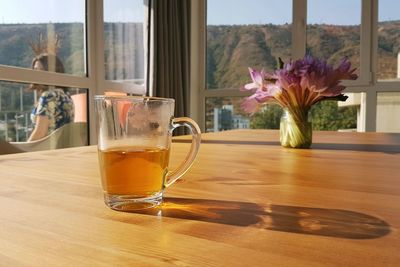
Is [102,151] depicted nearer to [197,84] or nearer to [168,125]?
[168,125]

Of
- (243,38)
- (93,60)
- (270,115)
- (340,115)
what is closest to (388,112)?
(340,115)

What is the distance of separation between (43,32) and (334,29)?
2.61m

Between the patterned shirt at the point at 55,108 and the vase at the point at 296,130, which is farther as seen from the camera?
the patterned shirt at the point at 55,108

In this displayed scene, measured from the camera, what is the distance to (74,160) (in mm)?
845

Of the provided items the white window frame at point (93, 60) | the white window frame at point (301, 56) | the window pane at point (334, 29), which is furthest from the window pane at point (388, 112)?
the white window frame at point (93, 60)

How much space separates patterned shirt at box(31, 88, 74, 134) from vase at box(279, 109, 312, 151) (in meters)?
2.02

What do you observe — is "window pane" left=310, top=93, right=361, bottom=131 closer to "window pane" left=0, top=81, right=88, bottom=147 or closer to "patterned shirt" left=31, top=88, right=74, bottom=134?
"patterned shirt" left=31, top=88, right=74, bottom=134

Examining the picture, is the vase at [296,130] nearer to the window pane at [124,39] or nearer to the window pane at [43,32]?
the window pane at [43,32]

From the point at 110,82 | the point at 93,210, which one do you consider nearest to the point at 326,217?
the point at 93,210

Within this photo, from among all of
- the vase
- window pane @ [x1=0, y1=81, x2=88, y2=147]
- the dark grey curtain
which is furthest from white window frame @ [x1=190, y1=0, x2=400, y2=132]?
the vase

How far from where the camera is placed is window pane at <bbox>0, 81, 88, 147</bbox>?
2467mm

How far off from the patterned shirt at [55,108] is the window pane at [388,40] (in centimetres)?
274

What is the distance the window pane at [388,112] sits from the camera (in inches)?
141

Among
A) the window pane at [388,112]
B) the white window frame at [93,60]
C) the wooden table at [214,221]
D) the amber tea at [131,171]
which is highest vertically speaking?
the white window frame at [93,60]
